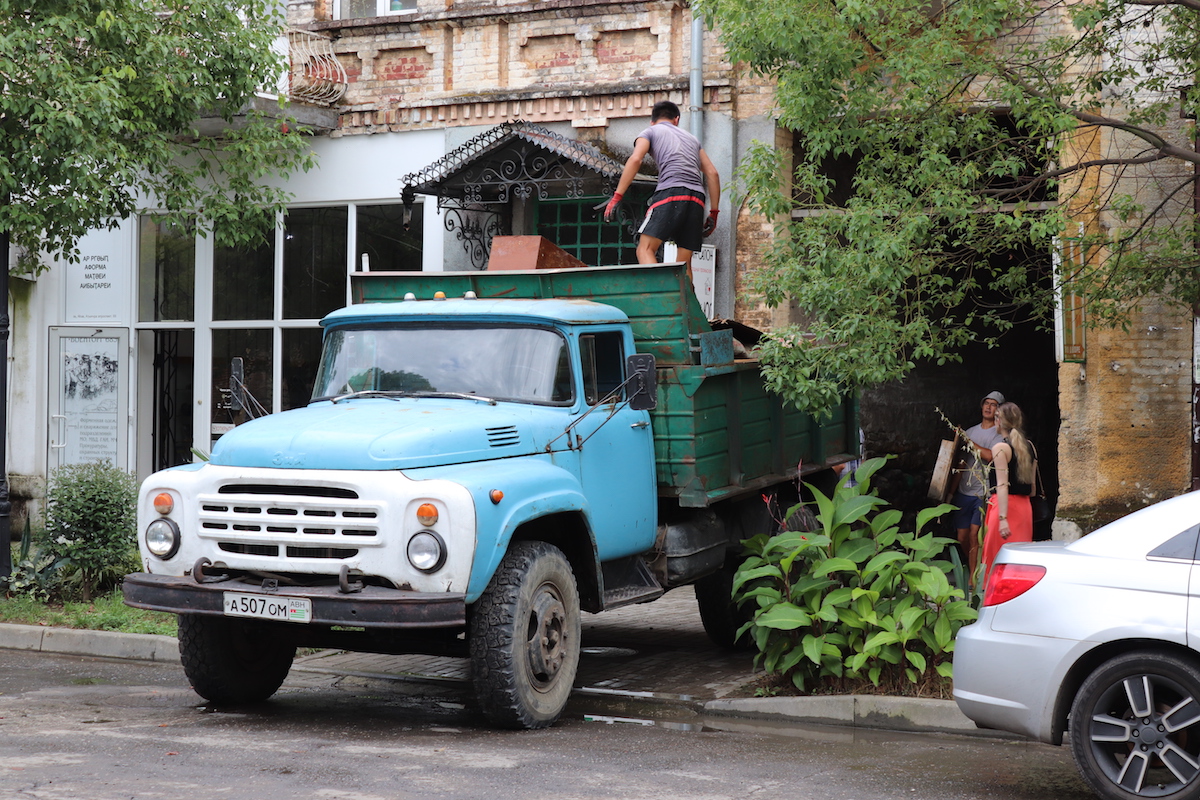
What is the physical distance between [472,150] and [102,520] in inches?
204

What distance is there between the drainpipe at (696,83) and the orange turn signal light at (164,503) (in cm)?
769

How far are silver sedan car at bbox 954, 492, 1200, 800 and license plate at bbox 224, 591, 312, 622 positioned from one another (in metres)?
3.06

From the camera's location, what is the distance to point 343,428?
23.1 ft

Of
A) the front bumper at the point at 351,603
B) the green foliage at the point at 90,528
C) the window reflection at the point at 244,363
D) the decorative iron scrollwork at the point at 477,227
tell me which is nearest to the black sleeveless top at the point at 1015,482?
the front bumper at the point at 351,603

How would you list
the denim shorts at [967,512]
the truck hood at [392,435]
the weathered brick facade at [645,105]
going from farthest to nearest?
the weathered brick facade at [645,105]
the denim shorts at [967,512]
the truck hood at [392,435]

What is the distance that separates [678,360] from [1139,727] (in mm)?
3701

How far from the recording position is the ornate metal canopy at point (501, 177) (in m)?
13.5

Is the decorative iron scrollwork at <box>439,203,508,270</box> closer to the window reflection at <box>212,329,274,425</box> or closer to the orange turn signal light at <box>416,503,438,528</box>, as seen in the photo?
the window reflection at <box>212,329,274,425</box>

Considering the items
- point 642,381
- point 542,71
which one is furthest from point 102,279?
point 642,381

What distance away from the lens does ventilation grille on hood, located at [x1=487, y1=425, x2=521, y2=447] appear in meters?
7.24

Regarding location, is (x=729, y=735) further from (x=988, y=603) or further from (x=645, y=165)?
(x=645, y=165)

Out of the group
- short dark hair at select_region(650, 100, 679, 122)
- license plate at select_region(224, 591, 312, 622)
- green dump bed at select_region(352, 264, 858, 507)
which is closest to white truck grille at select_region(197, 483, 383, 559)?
license plate at select_region(224, 591, 312, 622)

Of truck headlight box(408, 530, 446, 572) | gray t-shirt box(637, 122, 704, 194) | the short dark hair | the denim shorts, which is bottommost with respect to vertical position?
the denim shorts

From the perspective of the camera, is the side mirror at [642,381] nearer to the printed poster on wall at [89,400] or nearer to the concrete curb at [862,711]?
the concrete curb at [862,711]
